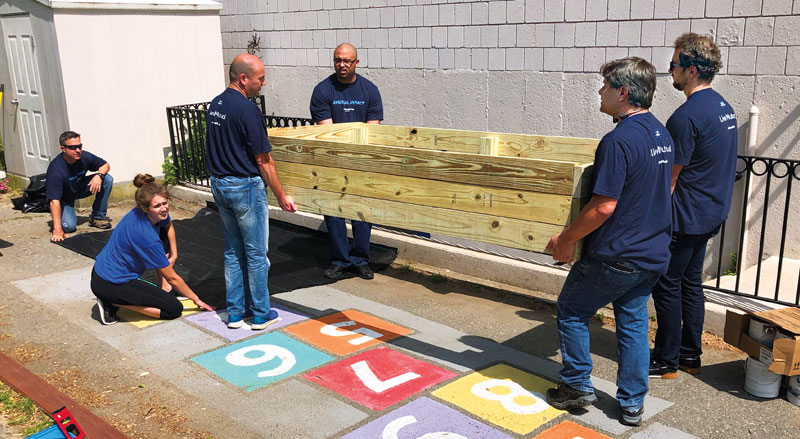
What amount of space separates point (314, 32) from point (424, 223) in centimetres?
603

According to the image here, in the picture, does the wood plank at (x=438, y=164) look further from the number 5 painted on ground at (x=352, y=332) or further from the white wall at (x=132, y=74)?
the white wall at (x=132, y=74)

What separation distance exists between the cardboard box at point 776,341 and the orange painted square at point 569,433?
1.16 m

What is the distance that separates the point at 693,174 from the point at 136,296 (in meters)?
4.09

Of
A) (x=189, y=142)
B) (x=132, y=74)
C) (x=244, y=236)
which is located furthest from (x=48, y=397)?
(x=132, y=74)

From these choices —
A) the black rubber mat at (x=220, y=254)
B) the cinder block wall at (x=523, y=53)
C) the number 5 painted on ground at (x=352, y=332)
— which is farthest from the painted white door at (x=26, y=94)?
the number 5 painted on ground at (x=352, y=332)

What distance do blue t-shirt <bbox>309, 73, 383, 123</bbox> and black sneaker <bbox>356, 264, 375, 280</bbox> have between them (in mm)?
1430

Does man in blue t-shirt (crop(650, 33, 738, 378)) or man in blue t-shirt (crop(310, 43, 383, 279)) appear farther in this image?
man in blue t-shirt (crop(310, 43, 383, 279))

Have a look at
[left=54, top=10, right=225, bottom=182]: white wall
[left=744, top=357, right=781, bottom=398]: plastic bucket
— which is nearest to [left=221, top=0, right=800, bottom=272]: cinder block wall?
[left=54, top=10, right=225, bottom=182]: white wall

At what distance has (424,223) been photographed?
436cm

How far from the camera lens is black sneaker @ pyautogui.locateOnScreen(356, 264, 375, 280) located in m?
6.80

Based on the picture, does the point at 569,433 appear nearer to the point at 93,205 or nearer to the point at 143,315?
the point at 143,315

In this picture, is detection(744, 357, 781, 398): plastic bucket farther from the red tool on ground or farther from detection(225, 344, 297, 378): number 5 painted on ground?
the red tool on ground

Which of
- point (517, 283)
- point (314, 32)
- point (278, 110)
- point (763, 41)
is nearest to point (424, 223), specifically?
point (517, 283)

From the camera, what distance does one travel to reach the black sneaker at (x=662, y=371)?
4.52 m
